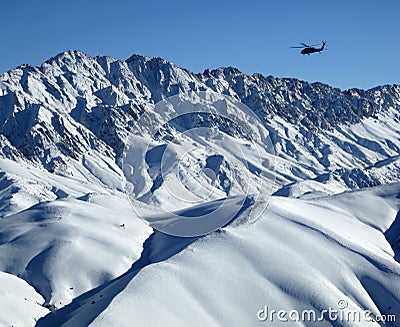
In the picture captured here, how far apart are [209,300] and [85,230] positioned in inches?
1259

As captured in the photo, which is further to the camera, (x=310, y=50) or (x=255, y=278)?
(x=310, y=50)

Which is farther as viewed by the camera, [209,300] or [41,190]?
[41,190]

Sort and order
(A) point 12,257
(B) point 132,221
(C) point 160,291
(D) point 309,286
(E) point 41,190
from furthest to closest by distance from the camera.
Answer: (E) point 41,190
(B) point 132,221
(A) point 12,257
(D) point 309,286
(C) point 160,291

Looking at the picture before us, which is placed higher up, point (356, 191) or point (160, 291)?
point (160, 291)

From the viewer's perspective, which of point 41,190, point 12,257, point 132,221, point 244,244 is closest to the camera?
point 244,244

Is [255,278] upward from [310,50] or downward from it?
downward

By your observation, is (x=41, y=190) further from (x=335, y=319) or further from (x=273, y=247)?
(x=335, y=319)

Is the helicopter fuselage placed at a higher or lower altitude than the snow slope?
higher

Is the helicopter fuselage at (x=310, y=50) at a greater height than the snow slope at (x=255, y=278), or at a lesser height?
greater

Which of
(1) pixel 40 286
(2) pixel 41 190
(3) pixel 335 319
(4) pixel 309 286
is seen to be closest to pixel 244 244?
(4) pixel 309 286

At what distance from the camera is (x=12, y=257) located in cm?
7131

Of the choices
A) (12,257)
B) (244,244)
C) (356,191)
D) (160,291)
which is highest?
(160,291)

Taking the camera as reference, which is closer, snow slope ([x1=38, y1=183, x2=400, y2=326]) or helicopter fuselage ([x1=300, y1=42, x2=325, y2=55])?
snow slope ([x1=38, y1=183, x2=400, y2=326])

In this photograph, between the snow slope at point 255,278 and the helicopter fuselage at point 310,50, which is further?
the helicopter fuselage at point 310,50
